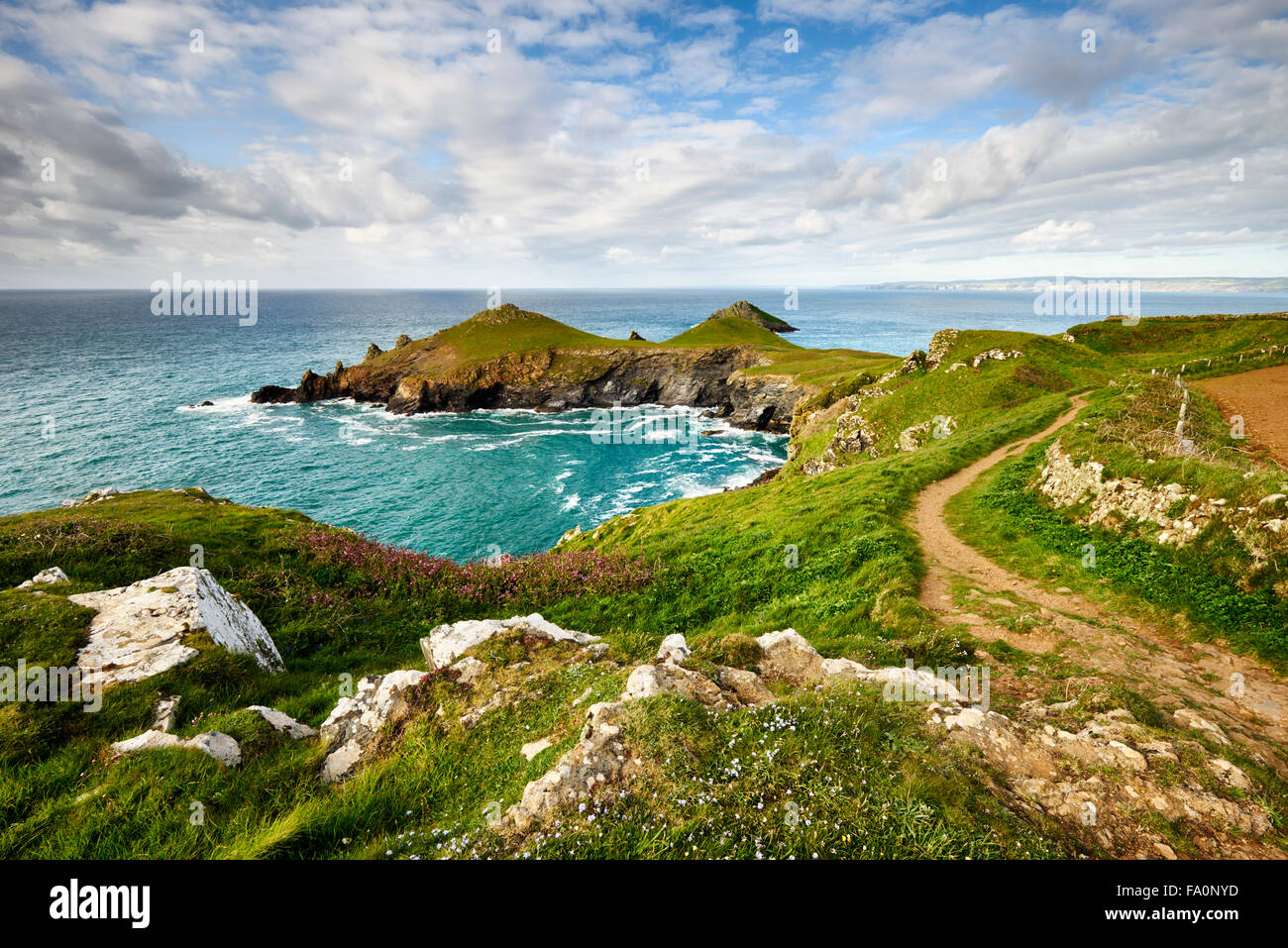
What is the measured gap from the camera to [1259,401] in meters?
27.3

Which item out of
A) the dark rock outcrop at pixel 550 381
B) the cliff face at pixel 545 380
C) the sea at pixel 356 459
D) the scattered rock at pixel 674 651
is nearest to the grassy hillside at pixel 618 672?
the scattered rock at pixel 674 651

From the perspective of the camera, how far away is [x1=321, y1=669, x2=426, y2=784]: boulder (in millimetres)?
6793

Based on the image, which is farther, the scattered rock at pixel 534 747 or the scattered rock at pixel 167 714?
the scattered rock at pixel 167 714

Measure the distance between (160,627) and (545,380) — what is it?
10000cm

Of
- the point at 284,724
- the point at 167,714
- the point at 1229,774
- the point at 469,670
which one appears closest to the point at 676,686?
the point at 469,670

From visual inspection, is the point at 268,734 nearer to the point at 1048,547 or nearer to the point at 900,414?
the point at 1048,547

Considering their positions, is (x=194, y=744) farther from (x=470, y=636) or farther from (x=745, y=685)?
(x=745, y=685)

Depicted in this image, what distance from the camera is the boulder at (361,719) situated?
6.79 metres

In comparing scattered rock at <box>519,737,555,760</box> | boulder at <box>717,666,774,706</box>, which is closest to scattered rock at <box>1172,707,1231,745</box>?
boulder at <box>717,666,774,706</box>

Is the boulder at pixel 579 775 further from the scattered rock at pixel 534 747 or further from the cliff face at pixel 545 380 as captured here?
the cliff face at pixel 545 380

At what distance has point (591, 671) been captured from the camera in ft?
28.7

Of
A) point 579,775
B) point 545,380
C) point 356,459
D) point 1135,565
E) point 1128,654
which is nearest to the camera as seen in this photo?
point 579,775

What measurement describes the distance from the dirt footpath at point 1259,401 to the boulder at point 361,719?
30.7m

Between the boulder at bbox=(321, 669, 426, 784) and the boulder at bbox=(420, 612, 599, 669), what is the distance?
39.8 inches
